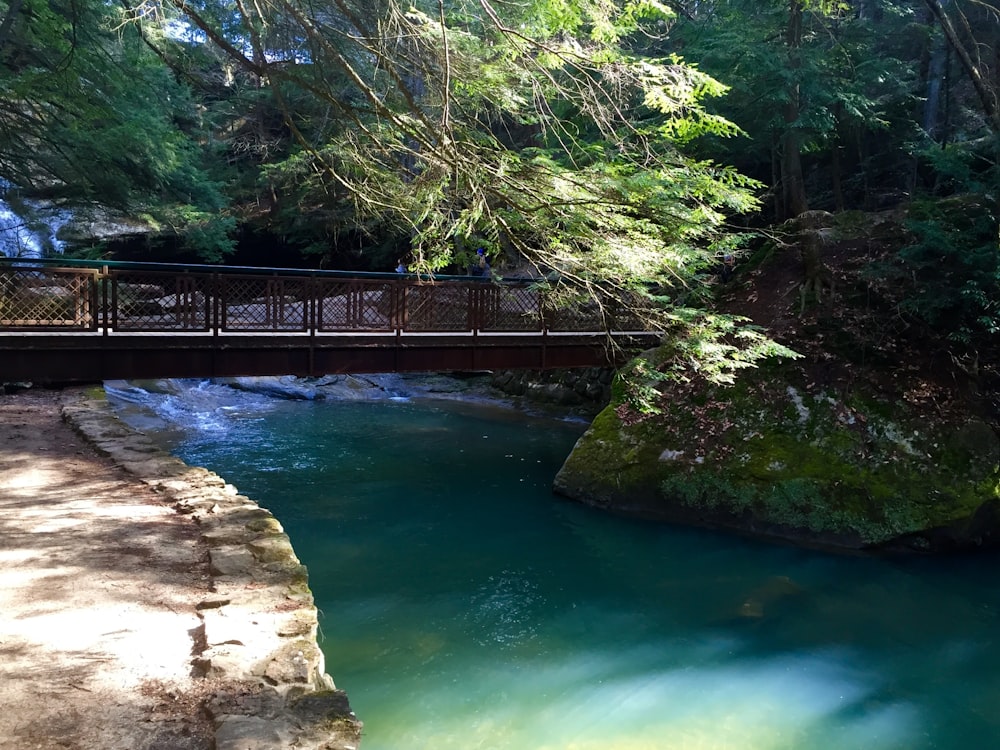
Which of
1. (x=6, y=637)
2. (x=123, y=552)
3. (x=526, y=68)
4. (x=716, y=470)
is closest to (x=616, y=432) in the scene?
(x=716, y=470)

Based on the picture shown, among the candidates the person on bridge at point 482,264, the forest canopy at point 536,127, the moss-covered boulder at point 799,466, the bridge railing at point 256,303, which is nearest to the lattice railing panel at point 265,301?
the bridge railing at point 256,303

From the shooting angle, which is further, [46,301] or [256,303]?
[256,303]

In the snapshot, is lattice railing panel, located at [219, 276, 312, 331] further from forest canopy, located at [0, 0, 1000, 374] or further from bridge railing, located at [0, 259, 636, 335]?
forest canopy, located at [0, 0, 1000, 374]

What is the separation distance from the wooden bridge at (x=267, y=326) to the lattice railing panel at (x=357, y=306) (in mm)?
18

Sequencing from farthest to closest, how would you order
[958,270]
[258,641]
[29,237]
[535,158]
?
[29,237]
[958,270]
[535,158]
[258,641]

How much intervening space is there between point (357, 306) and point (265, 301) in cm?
140

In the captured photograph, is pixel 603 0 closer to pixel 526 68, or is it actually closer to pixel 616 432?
pixel 526 68

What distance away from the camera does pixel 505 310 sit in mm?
11766

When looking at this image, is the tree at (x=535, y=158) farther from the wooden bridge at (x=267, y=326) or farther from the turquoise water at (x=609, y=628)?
the turquoise water at (x=609, y=628)

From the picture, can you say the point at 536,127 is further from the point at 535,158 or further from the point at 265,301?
the point at 535,158

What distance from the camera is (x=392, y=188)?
6422mm

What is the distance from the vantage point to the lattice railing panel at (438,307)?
11.0m

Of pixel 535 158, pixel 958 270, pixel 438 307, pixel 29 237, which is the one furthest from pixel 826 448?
pixel 29 237

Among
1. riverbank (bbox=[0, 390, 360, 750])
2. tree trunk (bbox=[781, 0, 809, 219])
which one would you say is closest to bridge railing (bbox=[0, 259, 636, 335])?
riverbank (bbox=[0, 390, 360, 750])
